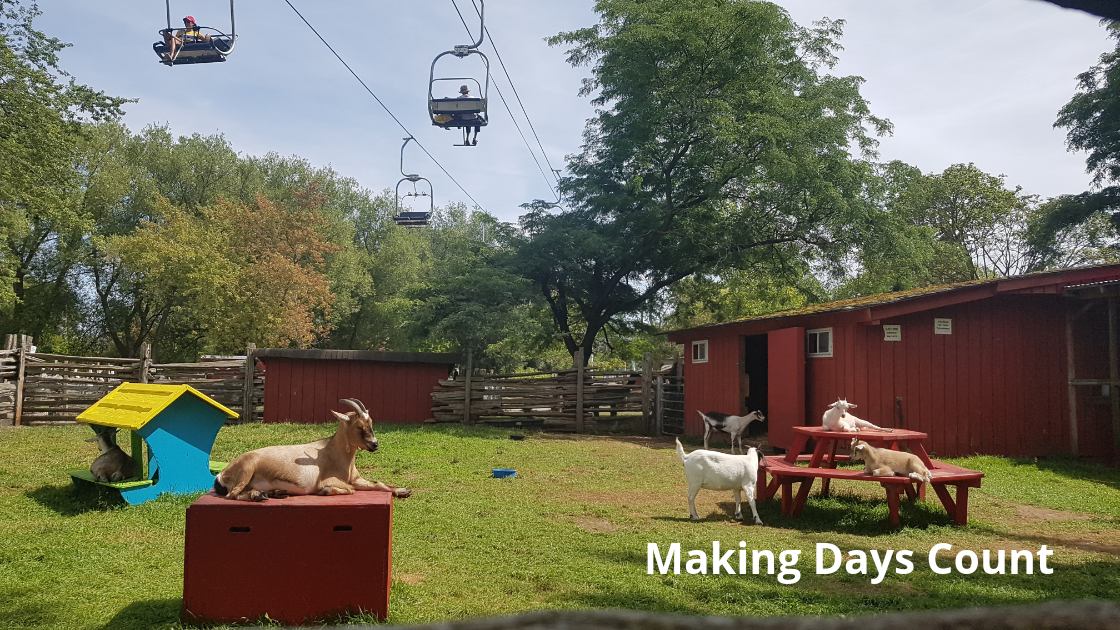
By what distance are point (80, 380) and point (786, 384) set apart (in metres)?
16.0

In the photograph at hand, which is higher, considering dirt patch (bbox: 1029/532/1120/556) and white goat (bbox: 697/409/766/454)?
white goat (bbox: 697/409/766/454)

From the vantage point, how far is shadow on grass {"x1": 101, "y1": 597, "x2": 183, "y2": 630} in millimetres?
4406

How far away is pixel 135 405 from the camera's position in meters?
8.30

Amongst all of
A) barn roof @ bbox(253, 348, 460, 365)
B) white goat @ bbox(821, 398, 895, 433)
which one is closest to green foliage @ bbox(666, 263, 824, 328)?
barn roof @ bbox(253, 348, 460, 365)

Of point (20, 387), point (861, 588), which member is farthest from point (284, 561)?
point (20, 387)

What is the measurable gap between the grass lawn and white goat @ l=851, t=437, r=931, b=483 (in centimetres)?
54

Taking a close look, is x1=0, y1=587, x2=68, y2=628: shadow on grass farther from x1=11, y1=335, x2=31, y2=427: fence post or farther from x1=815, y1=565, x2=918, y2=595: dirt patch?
x1=11, y1=335, x2=31, y2=427: fence post

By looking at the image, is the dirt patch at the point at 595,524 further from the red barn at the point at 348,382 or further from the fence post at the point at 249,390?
the fence post at the point at 249,390

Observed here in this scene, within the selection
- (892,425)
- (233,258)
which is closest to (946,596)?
(892,425)

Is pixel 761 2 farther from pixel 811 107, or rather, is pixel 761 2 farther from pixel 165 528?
pixel 165 528

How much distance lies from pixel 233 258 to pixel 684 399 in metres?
20.9

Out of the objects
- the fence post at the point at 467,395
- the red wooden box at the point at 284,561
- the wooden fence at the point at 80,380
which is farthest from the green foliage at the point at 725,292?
the red wooden box at the point at 284,561

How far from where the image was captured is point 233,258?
2981cm

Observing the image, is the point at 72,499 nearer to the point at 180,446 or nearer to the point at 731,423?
the point at 180,446
